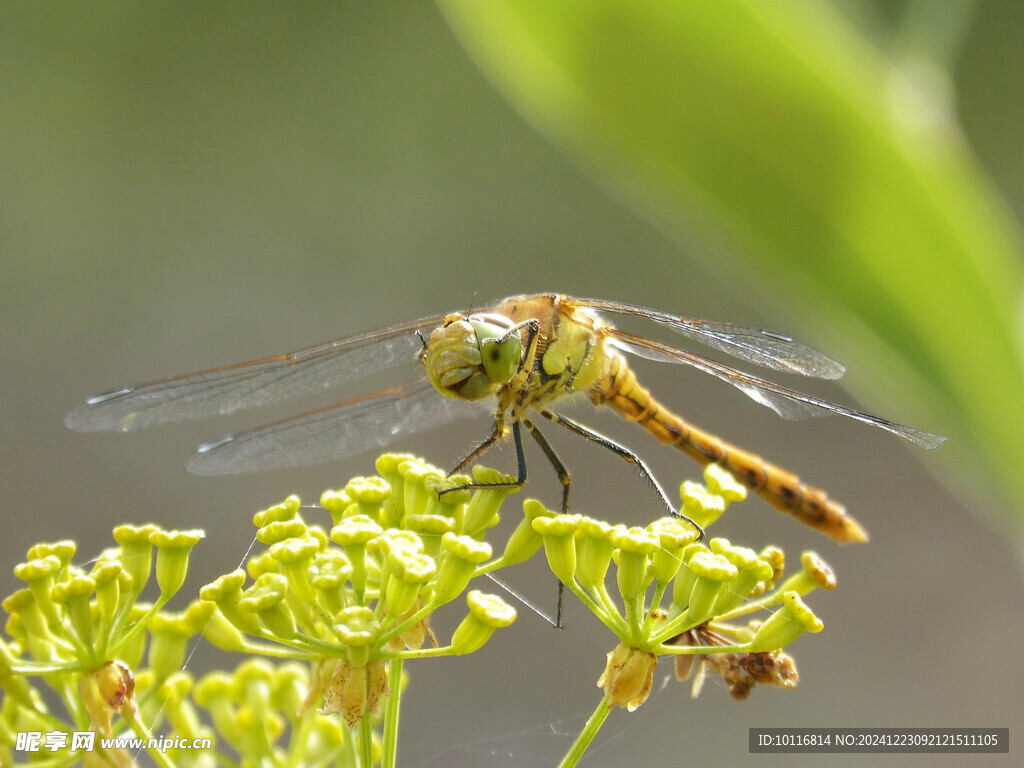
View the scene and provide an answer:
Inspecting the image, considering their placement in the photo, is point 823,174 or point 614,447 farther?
point 614,447

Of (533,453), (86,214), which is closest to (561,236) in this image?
(86,214)

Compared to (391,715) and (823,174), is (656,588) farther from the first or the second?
(823,174)

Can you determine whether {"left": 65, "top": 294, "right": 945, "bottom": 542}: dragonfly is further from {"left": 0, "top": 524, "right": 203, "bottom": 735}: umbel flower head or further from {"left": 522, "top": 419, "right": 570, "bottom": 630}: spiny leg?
{"left": 0, "top": 524, "right": 203, "bottom": 735}: umbel flower head

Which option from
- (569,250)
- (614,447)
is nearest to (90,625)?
(614,447)

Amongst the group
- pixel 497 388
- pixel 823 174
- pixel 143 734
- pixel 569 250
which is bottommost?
pixel 143 734

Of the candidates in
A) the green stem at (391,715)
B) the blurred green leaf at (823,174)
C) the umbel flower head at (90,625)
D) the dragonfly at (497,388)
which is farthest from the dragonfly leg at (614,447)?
the umbel flower head at (90,625)

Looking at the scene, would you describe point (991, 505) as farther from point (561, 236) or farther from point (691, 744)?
point (561, 236)

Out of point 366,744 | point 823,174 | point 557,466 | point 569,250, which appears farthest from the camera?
point 569,250
